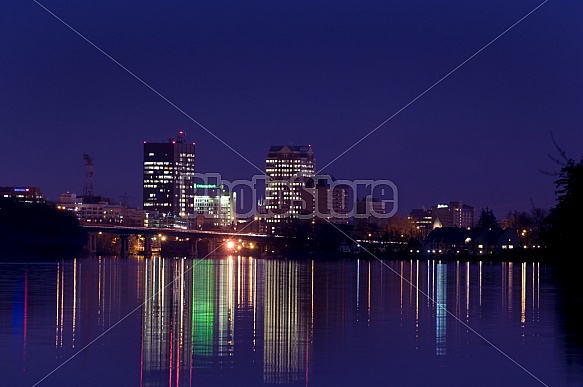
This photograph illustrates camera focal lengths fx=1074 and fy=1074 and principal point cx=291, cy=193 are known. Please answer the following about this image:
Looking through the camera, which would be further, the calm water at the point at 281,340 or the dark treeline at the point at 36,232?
the dark treeline at the point at 36,232

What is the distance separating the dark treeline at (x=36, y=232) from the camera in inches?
6078

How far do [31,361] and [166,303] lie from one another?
18.7m

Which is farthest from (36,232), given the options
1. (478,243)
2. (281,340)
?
(281,340)

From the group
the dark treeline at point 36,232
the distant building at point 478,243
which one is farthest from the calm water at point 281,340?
the distant building at point 478,243

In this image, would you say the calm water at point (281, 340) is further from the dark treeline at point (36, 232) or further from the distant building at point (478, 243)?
the distant building at point (478, 243)

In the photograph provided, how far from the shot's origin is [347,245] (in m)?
200

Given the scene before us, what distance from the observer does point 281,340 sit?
101ft

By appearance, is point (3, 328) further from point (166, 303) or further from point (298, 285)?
point (298, 285)

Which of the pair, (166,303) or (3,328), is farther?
(166,303)

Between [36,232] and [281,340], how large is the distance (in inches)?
5584

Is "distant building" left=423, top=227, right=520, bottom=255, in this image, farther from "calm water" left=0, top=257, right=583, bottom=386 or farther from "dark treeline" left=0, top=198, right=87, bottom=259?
"calm water" left=0, top=257, right=583, bottom=386

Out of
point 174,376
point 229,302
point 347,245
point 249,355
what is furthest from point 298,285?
point 347,245

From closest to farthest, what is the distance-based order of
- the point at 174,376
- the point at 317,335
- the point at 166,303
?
1. the point at 174,376
2. the point at 317,335
3. the point at 166,303

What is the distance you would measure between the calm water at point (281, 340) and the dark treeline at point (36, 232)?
102102 mm
